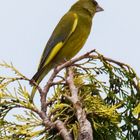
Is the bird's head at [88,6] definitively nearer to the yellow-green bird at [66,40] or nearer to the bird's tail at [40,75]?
the yellow-green bird at [66,40]

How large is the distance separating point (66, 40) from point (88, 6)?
1.01 metres

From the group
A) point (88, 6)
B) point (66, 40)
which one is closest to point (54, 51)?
point (66, 40)

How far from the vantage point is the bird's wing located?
6.44 meters

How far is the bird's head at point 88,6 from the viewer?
746 centimetres

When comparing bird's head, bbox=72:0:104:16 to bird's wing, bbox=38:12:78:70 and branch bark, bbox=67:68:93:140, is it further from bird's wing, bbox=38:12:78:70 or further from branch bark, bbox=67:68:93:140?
branch bark, bbox=67:68:93:140

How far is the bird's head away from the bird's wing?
0.35 metres

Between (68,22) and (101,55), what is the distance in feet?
7.74

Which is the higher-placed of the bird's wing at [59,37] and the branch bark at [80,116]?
the bird's wing at [59,37]

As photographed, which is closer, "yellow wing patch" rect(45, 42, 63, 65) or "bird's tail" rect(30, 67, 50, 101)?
"bird's tail" rect(30, 67, 50, 101)

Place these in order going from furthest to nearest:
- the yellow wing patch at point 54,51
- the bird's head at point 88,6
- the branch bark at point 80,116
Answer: the bird's head at point 88,6
the yellow wing patch at point 54,51
the branch bark at point 80,116

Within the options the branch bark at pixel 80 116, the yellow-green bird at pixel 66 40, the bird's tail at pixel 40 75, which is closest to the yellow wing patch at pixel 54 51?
the yellow-green bird at pixel 66 40

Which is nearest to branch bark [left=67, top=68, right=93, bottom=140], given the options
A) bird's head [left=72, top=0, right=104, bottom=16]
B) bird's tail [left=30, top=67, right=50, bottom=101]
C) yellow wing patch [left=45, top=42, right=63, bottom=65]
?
bird's tail [left=30, top=67, right=50, bottom=101]

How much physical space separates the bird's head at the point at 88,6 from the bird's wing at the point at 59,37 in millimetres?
346

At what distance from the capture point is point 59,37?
6.75 meters
